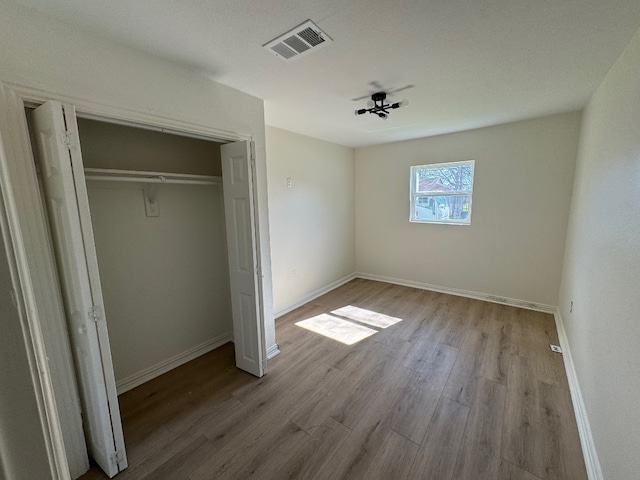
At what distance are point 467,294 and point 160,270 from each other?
4.13m

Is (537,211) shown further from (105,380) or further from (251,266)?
(105,380)

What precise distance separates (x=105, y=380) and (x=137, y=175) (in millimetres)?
1436

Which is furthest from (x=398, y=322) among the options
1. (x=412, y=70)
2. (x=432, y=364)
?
(x=412, y=70)

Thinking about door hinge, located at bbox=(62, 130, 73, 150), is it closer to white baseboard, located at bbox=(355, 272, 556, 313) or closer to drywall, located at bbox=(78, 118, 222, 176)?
drywall, located at bbox=(78, 118, 222, 176)

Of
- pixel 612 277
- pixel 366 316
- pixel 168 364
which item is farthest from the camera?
pixel 366 316

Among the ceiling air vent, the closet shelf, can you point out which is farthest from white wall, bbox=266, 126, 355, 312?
the ceiling air vent

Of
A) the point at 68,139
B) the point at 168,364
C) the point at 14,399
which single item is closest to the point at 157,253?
the point at 168,364

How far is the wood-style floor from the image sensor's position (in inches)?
63.4

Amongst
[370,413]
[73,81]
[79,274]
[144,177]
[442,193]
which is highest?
[73,81]

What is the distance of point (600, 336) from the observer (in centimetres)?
168

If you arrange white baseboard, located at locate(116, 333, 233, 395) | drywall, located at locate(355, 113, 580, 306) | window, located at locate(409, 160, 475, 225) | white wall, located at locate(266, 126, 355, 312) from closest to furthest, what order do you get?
Answer: white baseboard, located at locate(116, 333, 233, 395) < drywall, located at locate(355, 113, 580, 306) < white wall, located at locate(266, 126, 355, 312) < window, located at locate(409, 160, 475, 225)

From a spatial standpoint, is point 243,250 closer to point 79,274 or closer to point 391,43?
point 79,274

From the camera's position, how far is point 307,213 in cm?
403

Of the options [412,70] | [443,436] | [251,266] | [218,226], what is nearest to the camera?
[443,436]
